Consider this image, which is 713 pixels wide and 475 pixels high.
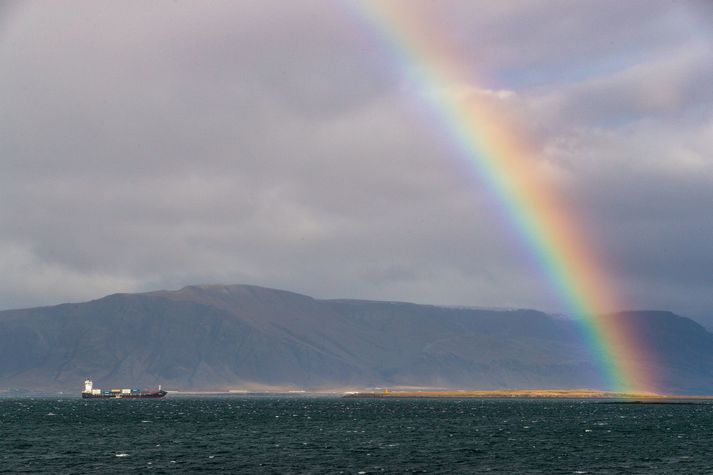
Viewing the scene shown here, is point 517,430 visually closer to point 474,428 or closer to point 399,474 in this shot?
point 474,428

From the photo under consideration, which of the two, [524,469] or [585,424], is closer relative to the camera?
[524,469]

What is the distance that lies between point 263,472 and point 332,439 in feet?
149

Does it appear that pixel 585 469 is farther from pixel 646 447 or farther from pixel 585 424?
pixel 585 424

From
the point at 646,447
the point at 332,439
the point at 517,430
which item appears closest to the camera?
the point at 646,447

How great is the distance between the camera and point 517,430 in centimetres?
17125

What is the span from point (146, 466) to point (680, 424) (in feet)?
423

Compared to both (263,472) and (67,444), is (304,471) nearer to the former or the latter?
(263,472)

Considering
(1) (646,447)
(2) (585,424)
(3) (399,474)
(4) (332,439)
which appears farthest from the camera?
(2) (585,424)

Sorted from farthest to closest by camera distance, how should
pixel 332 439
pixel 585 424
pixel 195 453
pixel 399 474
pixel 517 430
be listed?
1. pixel 585 424
2. pixel 517 430
3. pixel 332 439
4. pixel 195 453
5. pixel 399 474

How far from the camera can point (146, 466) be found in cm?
10306

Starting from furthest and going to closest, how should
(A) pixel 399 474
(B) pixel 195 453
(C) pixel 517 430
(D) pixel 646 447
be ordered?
(C) pixel 517 430
(D) pixel 646 447
(B) pixel 195 453
(A) pixel 399 474

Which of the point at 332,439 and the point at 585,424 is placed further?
the point at 585,424

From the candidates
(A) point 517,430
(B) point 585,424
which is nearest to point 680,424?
(B) point 585,424

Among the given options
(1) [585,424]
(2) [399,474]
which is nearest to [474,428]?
(1) [585,424]
